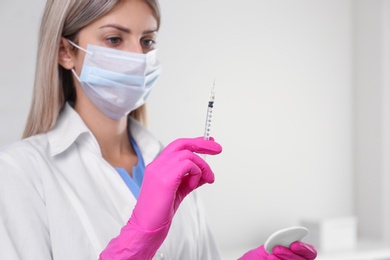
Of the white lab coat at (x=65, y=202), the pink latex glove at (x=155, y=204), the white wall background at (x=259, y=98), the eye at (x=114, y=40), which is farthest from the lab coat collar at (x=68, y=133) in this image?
the white wall background at (x=259, y=98)

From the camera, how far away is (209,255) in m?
1.39

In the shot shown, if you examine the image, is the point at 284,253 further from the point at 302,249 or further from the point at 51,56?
the point at 51,56

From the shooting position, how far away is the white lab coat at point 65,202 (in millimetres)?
1060

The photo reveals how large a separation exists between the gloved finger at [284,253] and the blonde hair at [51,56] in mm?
568

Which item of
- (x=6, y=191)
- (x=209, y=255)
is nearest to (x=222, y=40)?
(x=209, y=255)

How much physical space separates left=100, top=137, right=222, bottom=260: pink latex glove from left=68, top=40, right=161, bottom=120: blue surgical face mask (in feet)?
1.04

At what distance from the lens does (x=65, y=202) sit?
1.14m

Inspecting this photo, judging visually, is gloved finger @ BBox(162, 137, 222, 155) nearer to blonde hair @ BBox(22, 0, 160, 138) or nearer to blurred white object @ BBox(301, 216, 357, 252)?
blonde hair @ BBox(22, 0, 160, 138)

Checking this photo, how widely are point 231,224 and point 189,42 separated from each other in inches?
30.3

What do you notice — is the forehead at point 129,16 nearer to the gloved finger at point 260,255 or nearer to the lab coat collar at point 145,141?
the lab coat collar at point 145,141

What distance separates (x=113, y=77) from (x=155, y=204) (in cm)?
40

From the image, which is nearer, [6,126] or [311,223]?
[6,126]

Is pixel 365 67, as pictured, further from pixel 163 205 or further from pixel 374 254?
pixel 163 205

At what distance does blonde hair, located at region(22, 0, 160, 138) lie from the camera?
1229 mm
